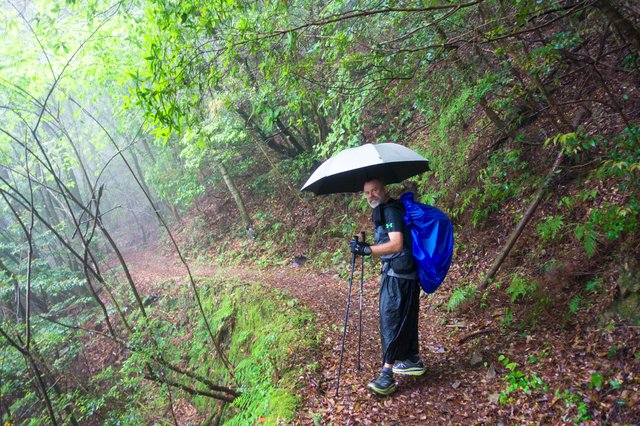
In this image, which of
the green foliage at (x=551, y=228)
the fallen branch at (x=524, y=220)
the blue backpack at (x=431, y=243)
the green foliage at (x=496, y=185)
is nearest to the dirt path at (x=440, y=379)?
the fallen branch at (x=524, y=220)

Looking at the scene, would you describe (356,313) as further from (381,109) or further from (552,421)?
(381,109)

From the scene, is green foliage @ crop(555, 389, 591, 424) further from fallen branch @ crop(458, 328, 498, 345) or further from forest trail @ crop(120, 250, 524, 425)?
fallen branch @ crop(458, 328, 498, 345)

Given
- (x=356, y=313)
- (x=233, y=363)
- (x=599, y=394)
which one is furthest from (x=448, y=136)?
(x=233, y=363)

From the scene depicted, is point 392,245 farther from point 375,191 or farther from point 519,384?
point 519,384

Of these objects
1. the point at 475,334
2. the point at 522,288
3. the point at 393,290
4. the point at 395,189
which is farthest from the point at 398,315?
the point at 395,189

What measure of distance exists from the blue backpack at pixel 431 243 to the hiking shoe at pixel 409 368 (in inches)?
40.1

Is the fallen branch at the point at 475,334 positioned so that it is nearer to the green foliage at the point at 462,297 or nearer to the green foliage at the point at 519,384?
the green foliage at the point at 462,297

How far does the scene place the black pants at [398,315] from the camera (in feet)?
12.7

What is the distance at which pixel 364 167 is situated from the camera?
12.3 feet

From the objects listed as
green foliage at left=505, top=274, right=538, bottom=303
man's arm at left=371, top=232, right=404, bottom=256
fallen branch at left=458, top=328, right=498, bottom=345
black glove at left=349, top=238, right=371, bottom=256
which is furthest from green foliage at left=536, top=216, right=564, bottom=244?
black glove at left=349, top=238, right=371, bottom=256

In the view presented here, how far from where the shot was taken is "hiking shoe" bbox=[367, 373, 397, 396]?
12.8 ft

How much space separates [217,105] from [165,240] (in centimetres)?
1500

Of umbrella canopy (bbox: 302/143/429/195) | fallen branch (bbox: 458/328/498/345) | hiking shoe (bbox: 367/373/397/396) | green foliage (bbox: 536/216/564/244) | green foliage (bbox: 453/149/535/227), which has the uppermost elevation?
umbrella canopy (bbox: 302/143/429/195)

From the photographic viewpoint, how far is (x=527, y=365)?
3.71 metres
